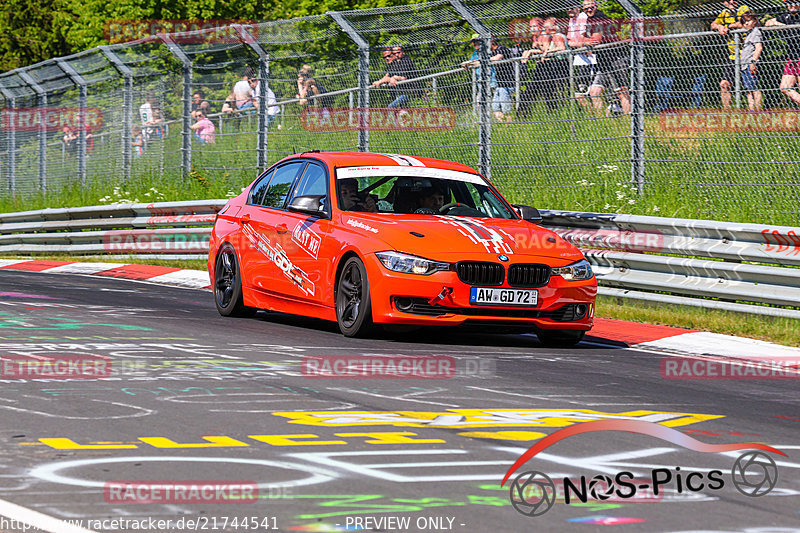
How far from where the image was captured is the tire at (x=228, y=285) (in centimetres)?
1195

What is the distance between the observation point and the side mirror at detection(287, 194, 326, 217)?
10.7 m

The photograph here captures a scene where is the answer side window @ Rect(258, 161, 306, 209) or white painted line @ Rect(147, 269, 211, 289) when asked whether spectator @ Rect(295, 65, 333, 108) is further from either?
side window @ Rect(258, 161, 306, 209)

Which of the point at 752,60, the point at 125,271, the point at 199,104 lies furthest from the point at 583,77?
the point at 199,104

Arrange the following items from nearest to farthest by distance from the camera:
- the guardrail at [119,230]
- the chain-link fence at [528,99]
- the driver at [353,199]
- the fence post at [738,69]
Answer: the driver at [353,199], the fence post at [738,69], the chain-link fence at [528,99], the guardrail at [119,230]

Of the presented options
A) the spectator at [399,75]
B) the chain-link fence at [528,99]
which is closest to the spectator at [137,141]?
the chain-link fence at [528,99]

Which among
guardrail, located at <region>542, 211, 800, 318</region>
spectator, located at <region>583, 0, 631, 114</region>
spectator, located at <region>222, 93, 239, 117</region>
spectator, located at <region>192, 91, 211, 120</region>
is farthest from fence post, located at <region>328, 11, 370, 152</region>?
spectator, located at <region>192, 91, 211, 120</region>

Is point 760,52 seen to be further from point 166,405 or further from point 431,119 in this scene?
point 166,405

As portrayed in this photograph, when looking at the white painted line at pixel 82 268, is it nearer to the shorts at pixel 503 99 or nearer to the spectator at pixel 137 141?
the spectator at pixel 137 141

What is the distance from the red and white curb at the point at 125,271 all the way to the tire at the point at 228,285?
3598 millimetres

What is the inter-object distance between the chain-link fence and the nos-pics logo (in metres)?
7.83

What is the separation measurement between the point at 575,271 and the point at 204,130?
12340 millimetres

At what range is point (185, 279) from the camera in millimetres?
16750

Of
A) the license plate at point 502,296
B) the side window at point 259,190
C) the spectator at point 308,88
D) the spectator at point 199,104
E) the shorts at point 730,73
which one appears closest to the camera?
the license plate at point 502,296

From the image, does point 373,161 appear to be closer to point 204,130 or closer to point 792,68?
point 792,68
